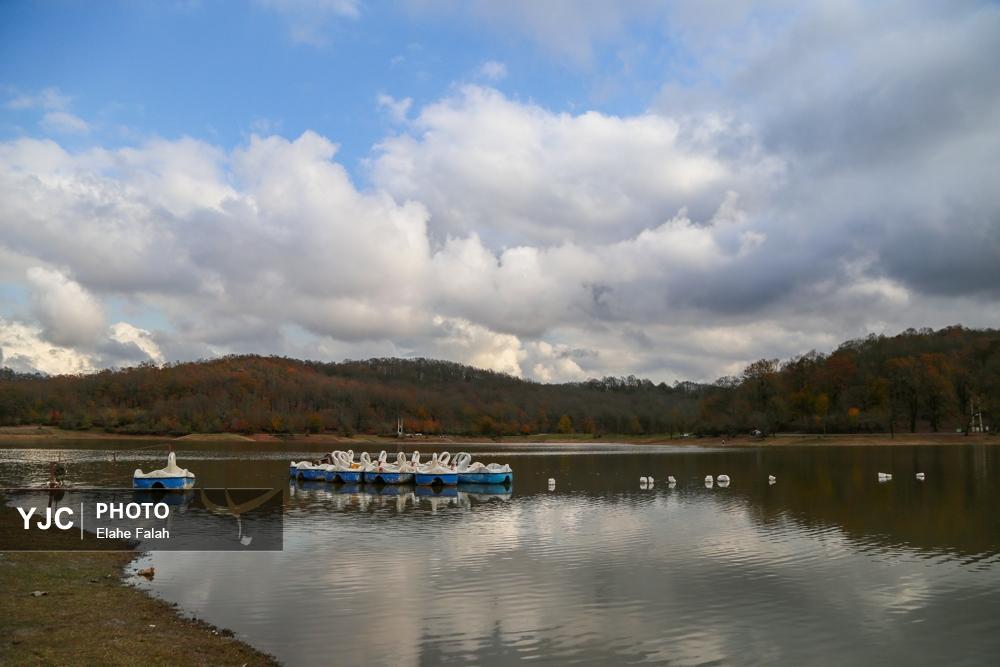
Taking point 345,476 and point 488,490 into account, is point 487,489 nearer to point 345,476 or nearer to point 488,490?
point 488,490

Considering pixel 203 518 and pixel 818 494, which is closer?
pixel 203 518

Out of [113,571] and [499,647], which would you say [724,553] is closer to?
[499,647]

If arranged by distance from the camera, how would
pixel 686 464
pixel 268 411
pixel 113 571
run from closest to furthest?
pixel 113 571 → pixel 686 464 → pixel 268 411

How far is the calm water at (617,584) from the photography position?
1247cm

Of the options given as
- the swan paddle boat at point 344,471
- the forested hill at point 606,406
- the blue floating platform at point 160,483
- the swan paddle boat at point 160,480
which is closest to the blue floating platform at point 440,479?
the swan paddle boat at point 344,471

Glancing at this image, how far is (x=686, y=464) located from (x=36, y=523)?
55.4m

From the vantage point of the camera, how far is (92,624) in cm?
1202

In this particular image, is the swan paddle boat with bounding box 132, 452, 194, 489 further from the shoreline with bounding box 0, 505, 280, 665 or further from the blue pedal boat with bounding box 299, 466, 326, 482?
the shoreline with bounding box 0, 505, 280, 665

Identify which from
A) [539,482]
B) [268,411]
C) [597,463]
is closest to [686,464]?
[597,463]

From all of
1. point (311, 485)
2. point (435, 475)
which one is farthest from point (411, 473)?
point (311, 485)

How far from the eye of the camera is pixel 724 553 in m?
21.5

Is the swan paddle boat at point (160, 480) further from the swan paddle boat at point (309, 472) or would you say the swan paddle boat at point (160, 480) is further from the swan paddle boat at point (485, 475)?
the swan paddle boat at point (485, 475)

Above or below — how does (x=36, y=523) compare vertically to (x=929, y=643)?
above

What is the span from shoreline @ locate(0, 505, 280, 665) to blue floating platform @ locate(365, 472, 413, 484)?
30119 millimetres
